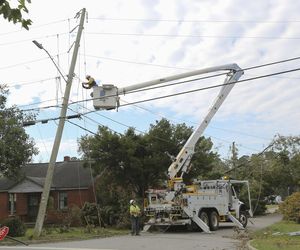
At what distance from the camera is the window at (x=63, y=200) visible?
3962 cm

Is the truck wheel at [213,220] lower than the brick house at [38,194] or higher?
lower

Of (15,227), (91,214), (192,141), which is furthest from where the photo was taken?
(91,214)

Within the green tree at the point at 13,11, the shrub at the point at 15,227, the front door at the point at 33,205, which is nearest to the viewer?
the green tree at the point at 13,11

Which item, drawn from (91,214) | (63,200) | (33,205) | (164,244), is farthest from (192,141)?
(33,205)

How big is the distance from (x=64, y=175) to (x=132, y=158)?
1030 cm

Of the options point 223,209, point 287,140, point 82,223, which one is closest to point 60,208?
point 82,223

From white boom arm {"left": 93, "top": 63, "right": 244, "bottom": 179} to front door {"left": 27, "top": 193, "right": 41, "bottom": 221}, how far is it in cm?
1662

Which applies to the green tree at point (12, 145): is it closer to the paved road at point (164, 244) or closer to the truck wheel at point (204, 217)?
the paved road at point (164, 244)

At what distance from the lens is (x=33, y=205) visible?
4009 cm

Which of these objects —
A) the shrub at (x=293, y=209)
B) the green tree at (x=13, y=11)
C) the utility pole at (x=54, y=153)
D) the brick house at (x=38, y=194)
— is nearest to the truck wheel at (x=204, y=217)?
the utility pole at (x=54, y=153)

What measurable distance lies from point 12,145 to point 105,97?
746 cm

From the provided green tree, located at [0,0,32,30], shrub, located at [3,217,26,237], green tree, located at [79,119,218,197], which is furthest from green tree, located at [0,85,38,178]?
green tree, located at [0,0,32,30]

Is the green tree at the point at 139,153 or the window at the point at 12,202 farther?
the window at the point at 12,202

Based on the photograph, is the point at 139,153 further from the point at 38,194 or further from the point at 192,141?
the point at 38,194
